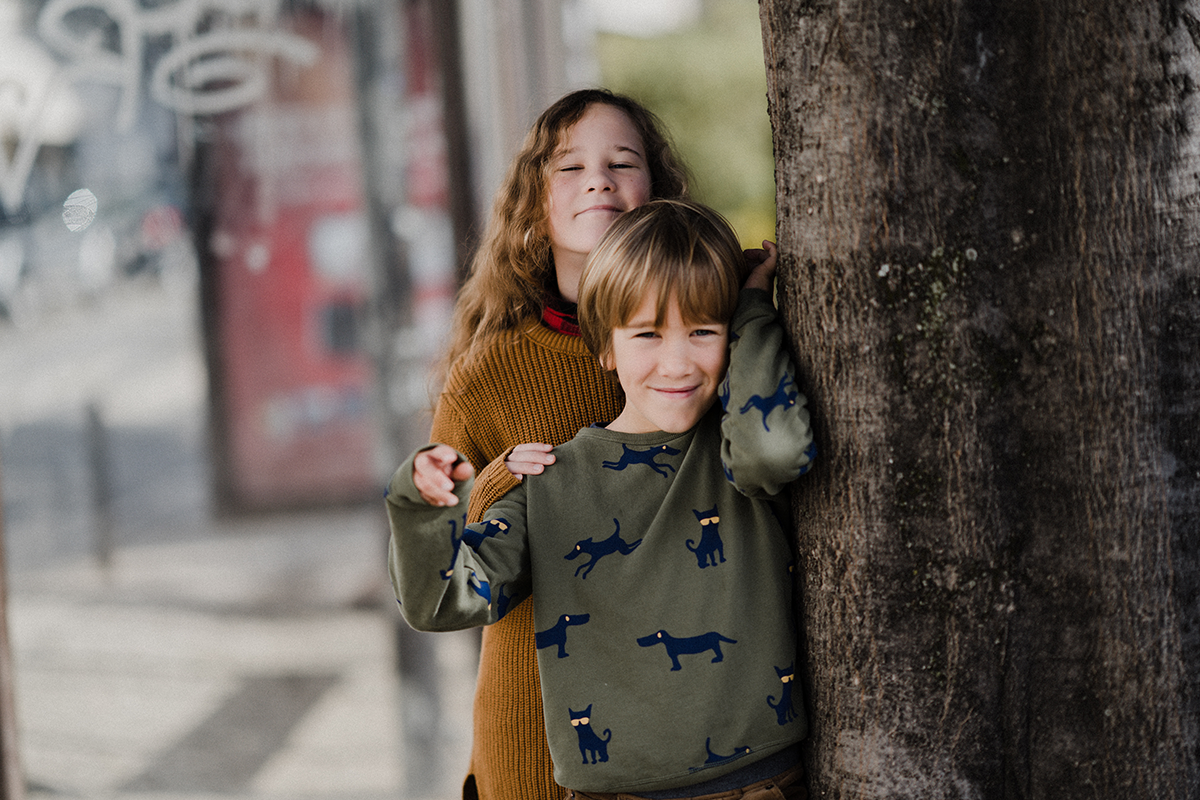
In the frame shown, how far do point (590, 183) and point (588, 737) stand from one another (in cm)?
94

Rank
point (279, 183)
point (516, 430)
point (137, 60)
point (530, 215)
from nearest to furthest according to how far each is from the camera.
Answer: point (516, 430) < point (530, 215) < point (137, 60) < point (279, 183)

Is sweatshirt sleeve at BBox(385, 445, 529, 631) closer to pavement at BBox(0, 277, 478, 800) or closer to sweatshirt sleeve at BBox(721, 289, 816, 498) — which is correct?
sweatshirt sleeve at BBox(721, 289, 816, 498)

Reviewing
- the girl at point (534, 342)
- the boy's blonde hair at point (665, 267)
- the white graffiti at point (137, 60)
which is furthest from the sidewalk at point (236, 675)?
the boy's blonde hair at point (665, 267)

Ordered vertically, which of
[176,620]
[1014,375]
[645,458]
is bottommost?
[176,620]

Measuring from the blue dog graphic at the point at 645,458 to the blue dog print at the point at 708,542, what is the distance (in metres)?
0.08

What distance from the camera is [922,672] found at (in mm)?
1400

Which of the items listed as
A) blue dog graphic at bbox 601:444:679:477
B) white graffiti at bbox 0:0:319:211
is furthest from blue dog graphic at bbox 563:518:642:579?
white graffiti at bbox 0:0:319:211

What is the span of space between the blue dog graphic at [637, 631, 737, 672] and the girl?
0.39 m

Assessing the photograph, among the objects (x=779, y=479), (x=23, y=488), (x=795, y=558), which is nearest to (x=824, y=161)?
(x=779, y=479)

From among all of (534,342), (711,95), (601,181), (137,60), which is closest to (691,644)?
(534,342)

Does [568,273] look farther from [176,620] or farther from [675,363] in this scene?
[176,620]

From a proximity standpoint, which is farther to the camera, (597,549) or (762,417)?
(597,549)

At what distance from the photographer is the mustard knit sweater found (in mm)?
1824

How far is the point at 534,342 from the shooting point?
1.93 meters
